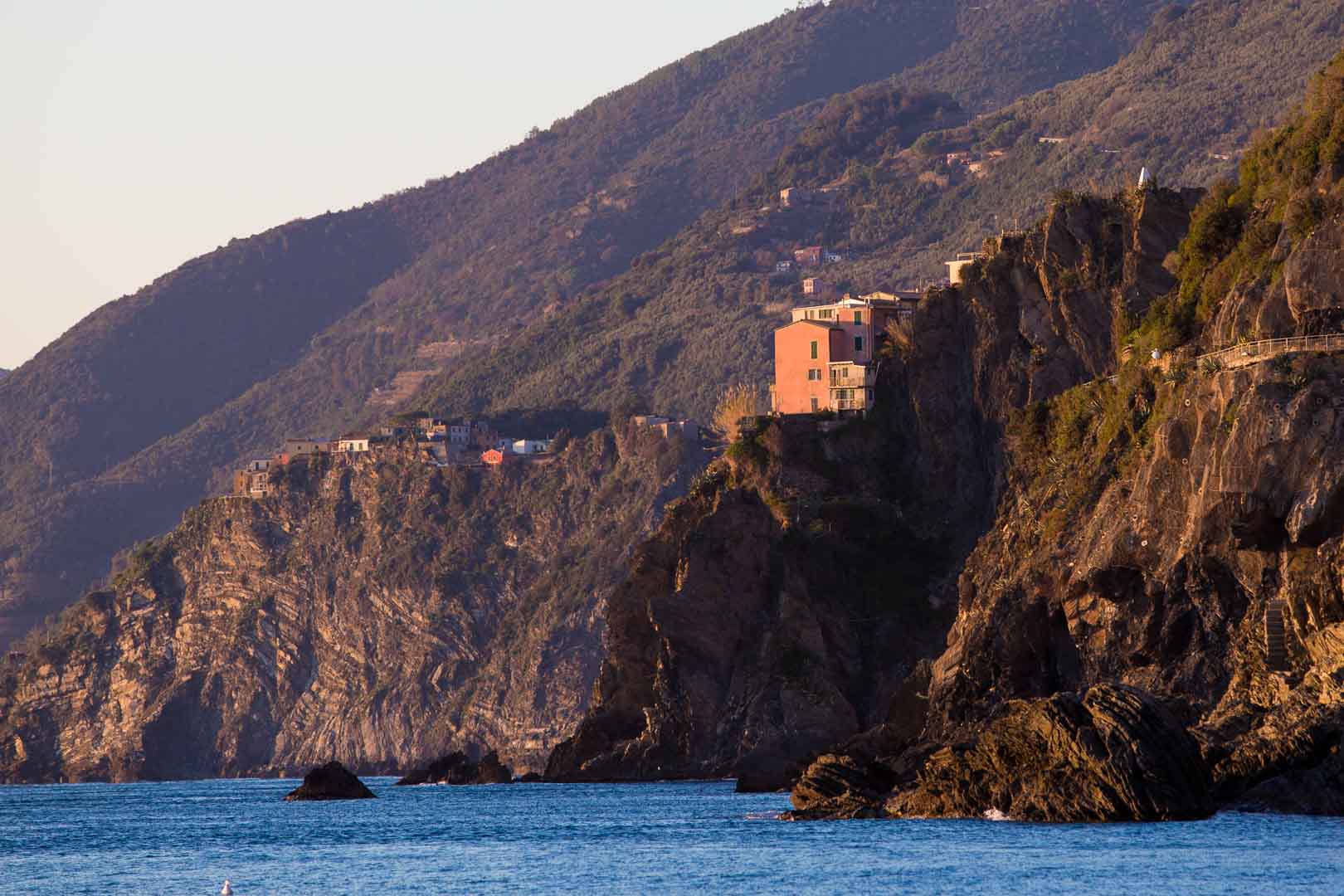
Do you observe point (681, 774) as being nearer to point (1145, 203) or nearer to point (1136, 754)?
point (1145, 203)

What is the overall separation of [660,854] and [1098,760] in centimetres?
1442

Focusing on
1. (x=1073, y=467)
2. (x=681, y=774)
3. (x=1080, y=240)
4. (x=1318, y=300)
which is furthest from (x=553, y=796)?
(x=1318, y=300)

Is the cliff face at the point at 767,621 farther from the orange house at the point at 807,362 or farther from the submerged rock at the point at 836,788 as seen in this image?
the submerged rock at the point at 836,788

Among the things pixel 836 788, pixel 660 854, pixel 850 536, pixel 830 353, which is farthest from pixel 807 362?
pixel 660 854

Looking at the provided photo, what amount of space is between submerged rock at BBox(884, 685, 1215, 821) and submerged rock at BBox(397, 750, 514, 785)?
248ft

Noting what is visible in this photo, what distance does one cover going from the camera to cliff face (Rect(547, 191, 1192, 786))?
404 ft

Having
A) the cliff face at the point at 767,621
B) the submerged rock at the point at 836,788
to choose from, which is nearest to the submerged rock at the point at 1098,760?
the submerged rock at the point at 836,788

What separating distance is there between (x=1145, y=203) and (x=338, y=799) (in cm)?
5196

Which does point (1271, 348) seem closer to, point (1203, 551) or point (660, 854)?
point (1203, 551)

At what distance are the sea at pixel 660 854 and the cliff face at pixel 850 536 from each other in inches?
568

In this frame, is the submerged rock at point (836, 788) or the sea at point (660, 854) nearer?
the sea at point (660, 854)

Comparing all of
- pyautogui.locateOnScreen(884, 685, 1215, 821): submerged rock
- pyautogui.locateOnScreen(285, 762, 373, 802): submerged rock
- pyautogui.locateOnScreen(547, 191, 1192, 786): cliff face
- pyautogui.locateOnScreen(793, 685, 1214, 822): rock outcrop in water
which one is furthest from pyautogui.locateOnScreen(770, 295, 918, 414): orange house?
pyautogui.locateOnScreen(884, 685, 1215, 821): submerged rock

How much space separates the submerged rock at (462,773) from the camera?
148375 mm

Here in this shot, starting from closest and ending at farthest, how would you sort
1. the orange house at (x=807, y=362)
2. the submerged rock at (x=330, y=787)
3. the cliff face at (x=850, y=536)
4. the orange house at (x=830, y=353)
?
the cliff face at (x=850, y=536) < the submerged rock at (x=330, y=787) < the orange house at (x=830, y=353) < the orange house at (x=807, y=362)
